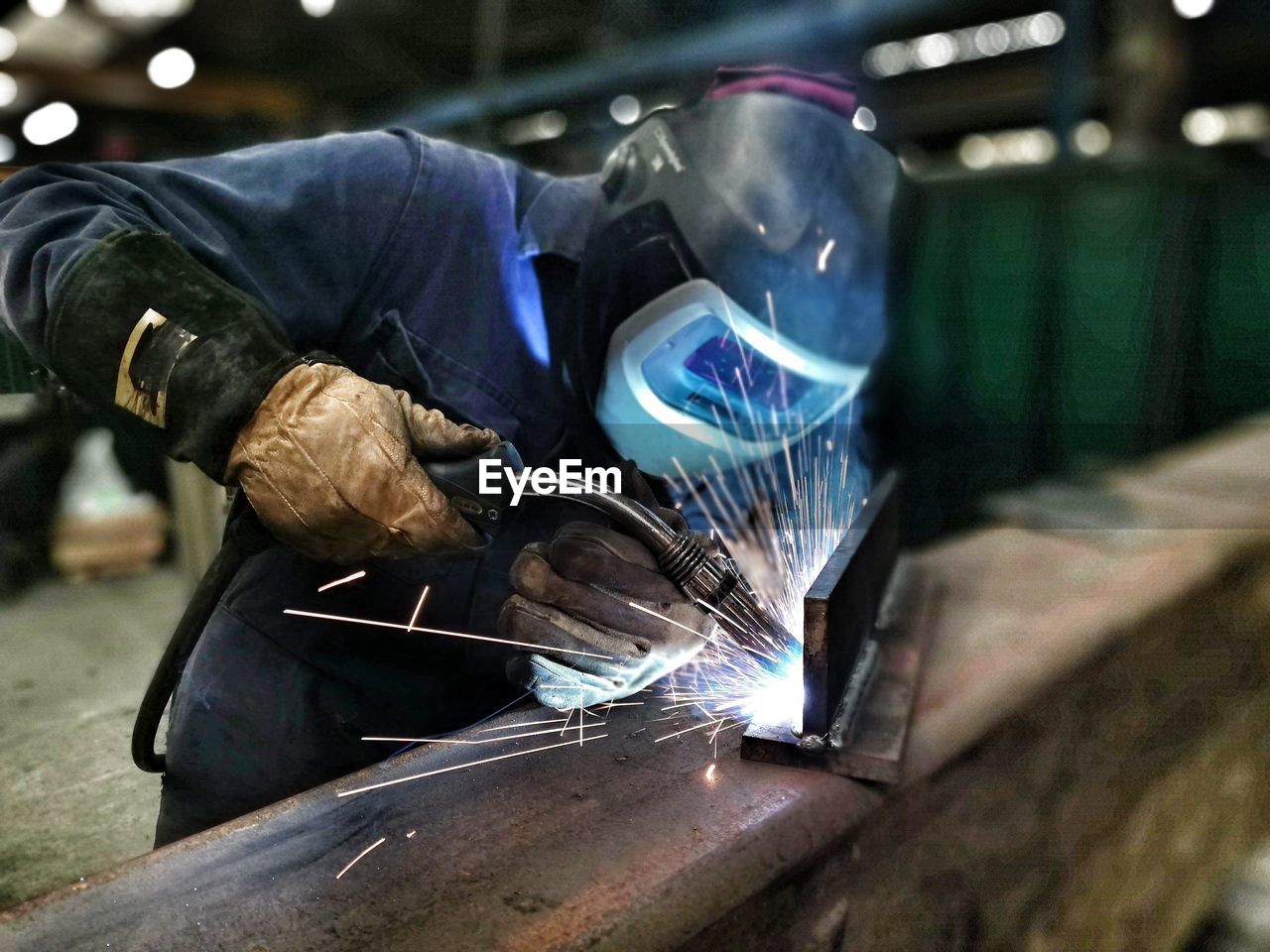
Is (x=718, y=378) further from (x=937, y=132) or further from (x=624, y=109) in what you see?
(x=937, y=132)

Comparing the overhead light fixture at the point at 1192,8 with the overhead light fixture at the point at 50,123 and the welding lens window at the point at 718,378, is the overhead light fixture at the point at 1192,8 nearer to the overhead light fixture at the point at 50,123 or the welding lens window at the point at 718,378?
the welding lens window at the point at 718,378

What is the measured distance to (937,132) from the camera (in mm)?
2480

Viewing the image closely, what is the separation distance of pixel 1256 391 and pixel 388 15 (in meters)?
Result: 3.19

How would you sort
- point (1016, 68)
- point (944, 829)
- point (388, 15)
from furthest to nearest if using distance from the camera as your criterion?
point (1016, 68)
point (944, 829)
point (388, 15)

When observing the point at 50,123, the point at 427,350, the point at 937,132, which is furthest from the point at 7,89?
the point at 937,132

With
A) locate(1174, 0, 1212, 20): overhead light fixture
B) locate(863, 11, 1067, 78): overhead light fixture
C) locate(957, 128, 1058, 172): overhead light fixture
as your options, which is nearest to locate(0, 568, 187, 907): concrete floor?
locate(863, 11, 1067, 78): overhead light fixture

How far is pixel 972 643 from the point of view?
1426 millimetres

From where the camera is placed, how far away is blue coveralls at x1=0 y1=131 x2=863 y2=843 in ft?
3.04

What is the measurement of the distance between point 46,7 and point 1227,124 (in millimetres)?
3087

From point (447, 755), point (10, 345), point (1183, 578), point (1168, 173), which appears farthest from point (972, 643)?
point (1168, 173)

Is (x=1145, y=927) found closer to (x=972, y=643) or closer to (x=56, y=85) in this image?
(x=972, y=643)

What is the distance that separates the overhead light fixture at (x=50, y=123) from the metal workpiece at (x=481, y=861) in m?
0.66

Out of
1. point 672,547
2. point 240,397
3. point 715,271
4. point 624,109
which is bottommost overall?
point 672,547

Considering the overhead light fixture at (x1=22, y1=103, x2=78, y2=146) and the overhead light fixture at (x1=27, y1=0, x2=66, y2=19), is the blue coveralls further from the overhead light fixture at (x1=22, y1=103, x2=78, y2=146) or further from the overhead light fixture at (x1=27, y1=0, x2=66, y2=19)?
the overhead light fixture at (x1=27, y1=0, x2=66, y2=19)
